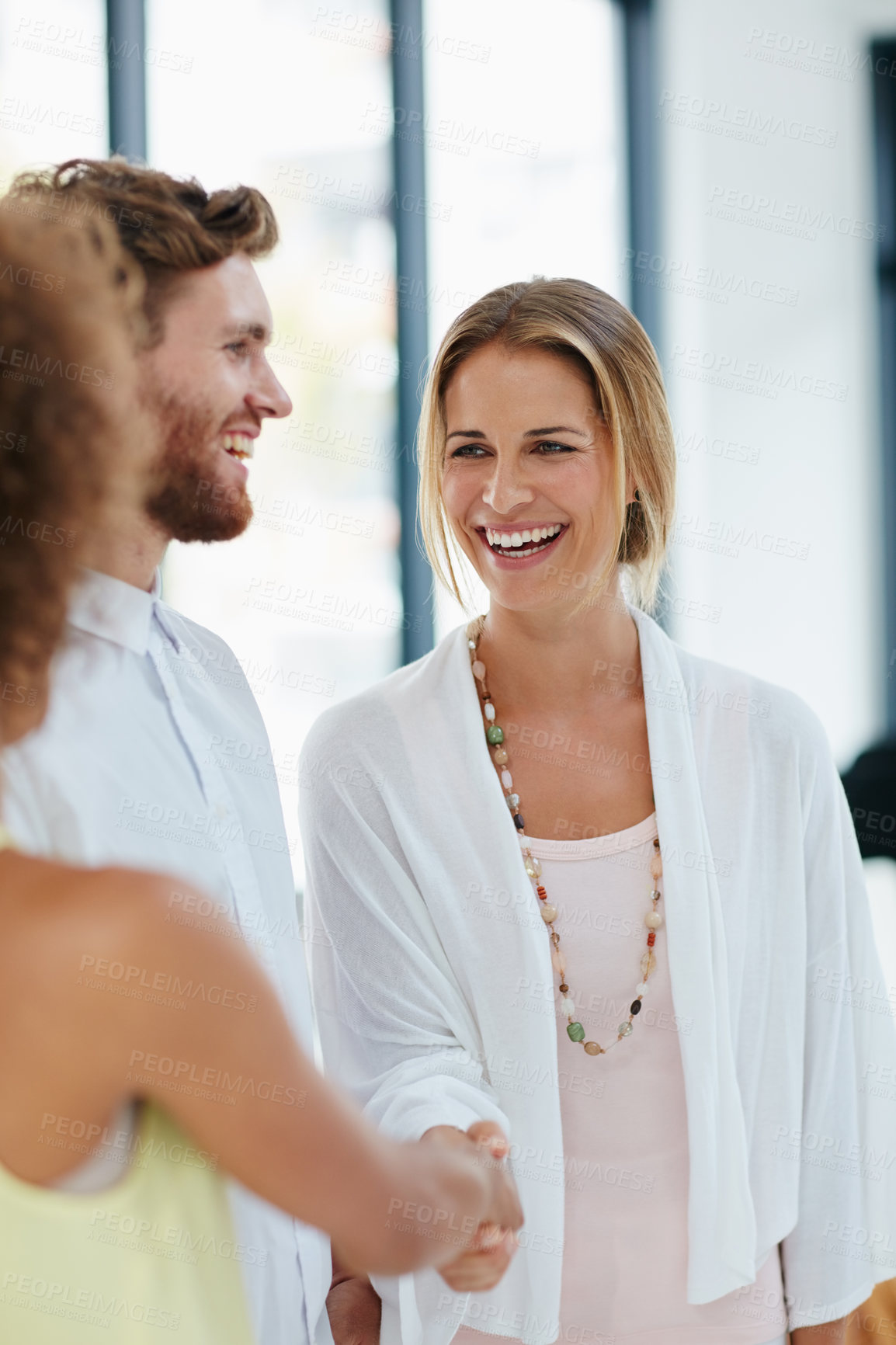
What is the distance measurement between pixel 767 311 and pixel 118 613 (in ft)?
11.0

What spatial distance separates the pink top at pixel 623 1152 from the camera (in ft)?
4.37

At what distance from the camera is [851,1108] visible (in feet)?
4.90

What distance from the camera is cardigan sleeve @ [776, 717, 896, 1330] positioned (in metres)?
1.45

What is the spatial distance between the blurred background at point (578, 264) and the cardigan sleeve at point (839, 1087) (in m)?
1.75

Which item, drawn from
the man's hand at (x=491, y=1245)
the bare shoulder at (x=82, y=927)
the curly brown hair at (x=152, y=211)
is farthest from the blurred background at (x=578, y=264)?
the bare shoulder at (x=82, y=927)

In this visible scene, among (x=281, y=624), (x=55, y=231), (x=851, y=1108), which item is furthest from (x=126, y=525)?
(x=281, y=624)

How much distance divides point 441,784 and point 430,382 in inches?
19.9

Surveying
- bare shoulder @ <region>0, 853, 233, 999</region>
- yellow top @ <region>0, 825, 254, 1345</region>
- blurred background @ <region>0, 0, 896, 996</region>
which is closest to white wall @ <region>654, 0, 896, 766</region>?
blurred background @ <region>0, 0, 896, 996</region>

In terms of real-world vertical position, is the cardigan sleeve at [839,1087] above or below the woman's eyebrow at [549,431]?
below

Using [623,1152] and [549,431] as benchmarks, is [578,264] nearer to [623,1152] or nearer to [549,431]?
[549,431]

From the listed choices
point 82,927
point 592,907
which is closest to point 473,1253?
point 592,907

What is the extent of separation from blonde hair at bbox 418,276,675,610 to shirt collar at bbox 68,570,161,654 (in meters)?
0.61

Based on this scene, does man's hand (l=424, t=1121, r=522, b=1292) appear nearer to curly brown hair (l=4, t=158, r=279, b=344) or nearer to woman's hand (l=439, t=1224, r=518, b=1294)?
woman's hand (l=439, t=1224, r=518, b=1294)

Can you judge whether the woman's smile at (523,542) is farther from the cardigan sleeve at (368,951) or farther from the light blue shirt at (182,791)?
the light blue shirt at (182,791)
